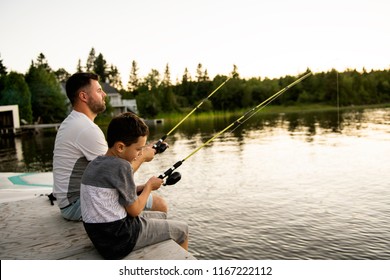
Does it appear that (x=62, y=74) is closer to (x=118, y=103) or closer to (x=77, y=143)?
(x=118, y=103)

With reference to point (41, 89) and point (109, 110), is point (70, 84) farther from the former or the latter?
point (109, 110)

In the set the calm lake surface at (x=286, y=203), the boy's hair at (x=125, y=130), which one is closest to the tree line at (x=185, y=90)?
the calm lake surface at (x=286, y=203)

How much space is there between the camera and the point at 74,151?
11.3 feet

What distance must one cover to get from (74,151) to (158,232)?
1111 millimetres

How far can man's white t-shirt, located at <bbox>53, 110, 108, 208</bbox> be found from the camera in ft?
11.1

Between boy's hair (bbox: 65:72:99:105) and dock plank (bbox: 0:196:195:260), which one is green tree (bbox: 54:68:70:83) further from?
boy's hair (bbox: 65:72:99:105)

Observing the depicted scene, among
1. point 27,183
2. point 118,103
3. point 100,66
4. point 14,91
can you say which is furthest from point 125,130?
point 100,66

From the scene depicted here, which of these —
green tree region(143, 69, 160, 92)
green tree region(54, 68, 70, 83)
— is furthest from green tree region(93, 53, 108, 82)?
green tree region(143, 69, 160, 92)

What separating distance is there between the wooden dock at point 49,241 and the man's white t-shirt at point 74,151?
1.09ft

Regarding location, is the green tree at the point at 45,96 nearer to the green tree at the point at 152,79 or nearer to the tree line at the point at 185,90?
the tree line at the point at 185,90

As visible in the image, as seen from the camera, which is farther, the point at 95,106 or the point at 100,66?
the point at 100,66

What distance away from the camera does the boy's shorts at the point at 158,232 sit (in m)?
2.99
